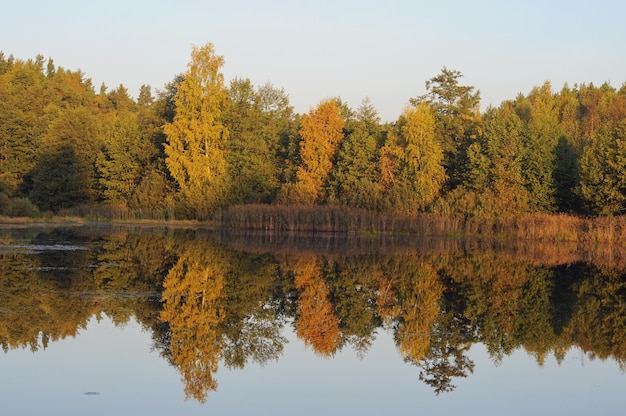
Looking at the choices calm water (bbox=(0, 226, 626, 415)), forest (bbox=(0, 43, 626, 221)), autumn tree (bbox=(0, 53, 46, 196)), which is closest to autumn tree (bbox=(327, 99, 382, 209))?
forest (bbox=(0, 43, 626, 221))

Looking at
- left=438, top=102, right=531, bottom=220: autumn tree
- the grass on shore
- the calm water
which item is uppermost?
left=438, top=102, right=531, bottom=220: autumn tree

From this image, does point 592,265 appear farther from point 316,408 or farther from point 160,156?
point 160,156

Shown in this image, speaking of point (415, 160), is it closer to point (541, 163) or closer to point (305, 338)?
point (541, 163)

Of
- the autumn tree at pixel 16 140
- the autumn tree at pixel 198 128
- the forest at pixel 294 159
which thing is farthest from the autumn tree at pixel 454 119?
the autumn tree at pixel 16 140

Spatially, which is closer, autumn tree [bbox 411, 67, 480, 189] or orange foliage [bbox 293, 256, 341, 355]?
orange foliage [bbox 293, 256, 341, 355]

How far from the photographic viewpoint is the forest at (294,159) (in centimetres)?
4231

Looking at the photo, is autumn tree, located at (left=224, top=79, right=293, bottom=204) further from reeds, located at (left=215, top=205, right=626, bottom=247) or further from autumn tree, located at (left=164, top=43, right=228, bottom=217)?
reeds, located at (left=215, top=205, right=626, bottom=247)

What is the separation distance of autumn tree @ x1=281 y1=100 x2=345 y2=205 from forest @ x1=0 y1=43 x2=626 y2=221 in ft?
0.32

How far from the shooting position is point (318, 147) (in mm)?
52156

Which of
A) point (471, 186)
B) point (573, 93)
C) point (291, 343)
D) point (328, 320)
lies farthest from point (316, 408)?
point (573, 93)

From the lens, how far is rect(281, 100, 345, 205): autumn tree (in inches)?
2004

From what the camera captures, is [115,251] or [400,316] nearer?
[400,316]

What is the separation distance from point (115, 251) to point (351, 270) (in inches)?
379

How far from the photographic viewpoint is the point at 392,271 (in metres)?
22.7
